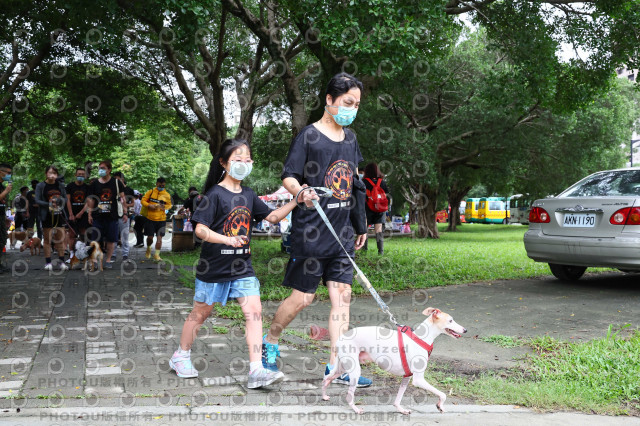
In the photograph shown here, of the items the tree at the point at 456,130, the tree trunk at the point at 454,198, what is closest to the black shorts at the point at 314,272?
the tree at the point at 456,130

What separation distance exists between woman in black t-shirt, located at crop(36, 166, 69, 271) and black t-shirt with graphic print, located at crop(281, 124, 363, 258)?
8.47m

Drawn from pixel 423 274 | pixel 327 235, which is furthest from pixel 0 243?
pixel 327 235

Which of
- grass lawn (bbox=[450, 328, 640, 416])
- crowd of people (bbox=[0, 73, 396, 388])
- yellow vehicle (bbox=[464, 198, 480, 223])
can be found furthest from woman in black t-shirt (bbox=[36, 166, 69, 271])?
yellow vehicle (bbox=[464, 198, 480, 223])

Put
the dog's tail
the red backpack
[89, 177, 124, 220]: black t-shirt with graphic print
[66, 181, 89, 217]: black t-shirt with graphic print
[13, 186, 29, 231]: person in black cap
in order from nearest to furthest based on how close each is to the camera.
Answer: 1. the dog's tail
2. [89, 177, 124, 220]: black t-shirt with graphic print
3. the red backpack
4. [66, 181, 89, 217]: black t-shirt with graphic print
5. [13, 186, 29, 231]: person in black cap

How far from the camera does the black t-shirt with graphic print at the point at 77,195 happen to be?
11367 mm

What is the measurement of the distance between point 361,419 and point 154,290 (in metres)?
5.91

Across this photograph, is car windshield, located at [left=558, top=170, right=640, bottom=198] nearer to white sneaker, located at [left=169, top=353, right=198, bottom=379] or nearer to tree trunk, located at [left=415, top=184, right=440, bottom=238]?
white sneaker, located at [left=169, top=353, right=198, bottom=379]

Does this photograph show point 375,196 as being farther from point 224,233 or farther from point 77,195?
point 224,233

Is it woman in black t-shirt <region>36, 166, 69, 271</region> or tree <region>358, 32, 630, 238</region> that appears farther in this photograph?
tree <region>358, 32, 630, 238</region>

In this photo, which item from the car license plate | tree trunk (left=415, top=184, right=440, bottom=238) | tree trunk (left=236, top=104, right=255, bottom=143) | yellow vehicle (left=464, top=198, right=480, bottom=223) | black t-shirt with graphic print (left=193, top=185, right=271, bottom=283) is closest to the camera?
black t-shirt with graphic print (left=193, top=185, right=271, bottom=283)

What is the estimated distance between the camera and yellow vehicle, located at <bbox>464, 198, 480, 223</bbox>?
2689 inches

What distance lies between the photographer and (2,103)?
16.5 metres

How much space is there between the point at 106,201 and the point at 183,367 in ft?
24.6

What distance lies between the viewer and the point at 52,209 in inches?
440
